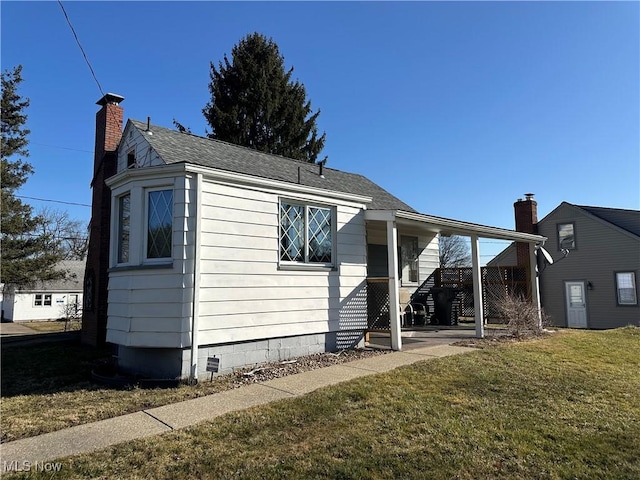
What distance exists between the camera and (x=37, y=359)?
1004cm

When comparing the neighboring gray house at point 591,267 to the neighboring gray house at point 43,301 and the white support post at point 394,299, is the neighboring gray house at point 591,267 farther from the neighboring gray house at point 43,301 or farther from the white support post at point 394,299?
the neighboring gray house at point 43,301

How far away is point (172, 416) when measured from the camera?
16.1 feet

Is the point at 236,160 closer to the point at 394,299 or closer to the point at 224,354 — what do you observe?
the point at 224,354

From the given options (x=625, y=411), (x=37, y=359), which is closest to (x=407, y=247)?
(x=625, y=411)

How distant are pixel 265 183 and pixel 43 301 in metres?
36.8

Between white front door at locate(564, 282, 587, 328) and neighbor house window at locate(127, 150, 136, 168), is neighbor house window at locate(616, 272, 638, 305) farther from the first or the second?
neighbor house window at locate(127, 150, 136, 168)

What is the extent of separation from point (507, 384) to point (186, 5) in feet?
30.1

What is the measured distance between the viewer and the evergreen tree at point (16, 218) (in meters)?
22.9

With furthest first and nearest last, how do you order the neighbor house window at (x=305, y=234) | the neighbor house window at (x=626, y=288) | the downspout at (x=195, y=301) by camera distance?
1. the neighbor house window at (x=626, y=288)
2. the neighbor house window at (x=305, y=234)
3. the downspout at (x=195, y=301)

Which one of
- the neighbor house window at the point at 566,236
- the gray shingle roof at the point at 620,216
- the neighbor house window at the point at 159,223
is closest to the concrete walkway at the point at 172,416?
the neighbor house window at the point at 159,223

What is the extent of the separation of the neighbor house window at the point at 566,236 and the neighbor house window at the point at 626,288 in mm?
2545

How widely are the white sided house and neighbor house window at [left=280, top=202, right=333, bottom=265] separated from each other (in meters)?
0.02

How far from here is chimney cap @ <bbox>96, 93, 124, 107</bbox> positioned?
13016 mm

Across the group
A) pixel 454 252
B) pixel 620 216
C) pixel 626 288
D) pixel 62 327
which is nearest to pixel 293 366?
pixel 626 288
